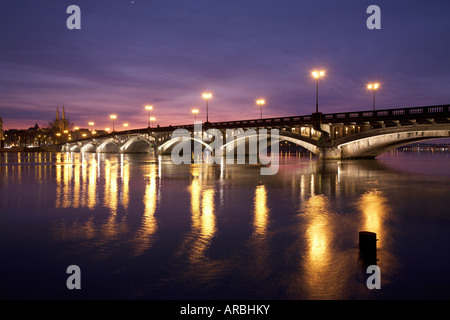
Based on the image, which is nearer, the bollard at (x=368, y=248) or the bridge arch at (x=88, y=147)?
the bollard at (x=368, y=248)

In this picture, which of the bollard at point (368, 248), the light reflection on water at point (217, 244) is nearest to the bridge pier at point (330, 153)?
the light reflection on water at point (217, 244)

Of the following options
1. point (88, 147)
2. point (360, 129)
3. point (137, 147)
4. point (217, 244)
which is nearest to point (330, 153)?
point (360, 129)

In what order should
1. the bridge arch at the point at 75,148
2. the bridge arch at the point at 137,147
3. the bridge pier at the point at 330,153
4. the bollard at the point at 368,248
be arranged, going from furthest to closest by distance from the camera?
the bridge arch at the point at 75,148 → the bridge arch at the point at 137,147 → the bridge pier at the point at 330,153 → the bollard at the point at 368,248

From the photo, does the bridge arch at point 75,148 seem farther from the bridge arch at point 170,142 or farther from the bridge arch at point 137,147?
the bridge arch at point 170,142

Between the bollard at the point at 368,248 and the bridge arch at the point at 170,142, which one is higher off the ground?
the bridge arch at the point at 170,142

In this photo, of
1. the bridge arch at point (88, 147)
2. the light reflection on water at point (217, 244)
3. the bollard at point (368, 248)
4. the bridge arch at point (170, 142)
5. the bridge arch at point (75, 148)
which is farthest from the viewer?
the bridge arch at point (75, 148)

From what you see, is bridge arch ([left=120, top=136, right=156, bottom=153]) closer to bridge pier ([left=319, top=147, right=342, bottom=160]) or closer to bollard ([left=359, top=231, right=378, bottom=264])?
bridge pier ([left=319, top=147, right=342, bottom=160])

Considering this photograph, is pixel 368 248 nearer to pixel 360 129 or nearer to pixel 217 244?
pixel 217 244

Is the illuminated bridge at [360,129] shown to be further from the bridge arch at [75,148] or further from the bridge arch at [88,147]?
the bridge arch at [75,148]

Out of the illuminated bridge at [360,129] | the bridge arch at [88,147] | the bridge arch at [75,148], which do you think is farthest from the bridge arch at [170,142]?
the bridge arch at [75,148]

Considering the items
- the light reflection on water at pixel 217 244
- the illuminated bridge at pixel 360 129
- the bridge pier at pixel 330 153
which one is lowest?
the light reflection on water at pixel 217 244
